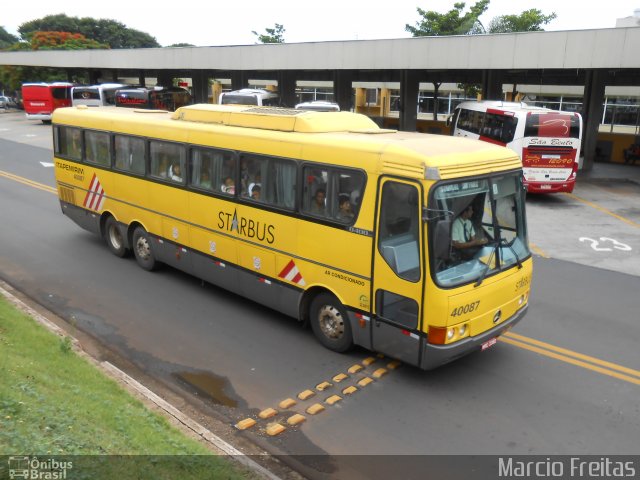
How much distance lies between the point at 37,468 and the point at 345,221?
14.9 ft

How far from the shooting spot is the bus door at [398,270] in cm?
665

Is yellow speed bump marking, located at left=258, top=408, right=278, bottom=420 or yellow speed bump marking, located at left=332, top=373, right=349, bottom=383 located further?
yellow speed bump marking, located at left=332, top=373, right=349, bottom=383

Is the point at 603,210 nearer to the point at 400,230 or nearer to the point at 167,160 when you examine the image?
the point at 400,230

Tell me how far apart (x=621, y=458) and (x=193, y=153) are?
7473 millimetres

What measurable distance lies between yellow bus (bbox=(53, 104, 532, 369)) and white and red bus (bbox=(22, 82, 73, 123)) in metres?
37.6

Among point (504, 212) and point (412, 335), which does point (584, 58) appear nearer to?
point (504, 212)

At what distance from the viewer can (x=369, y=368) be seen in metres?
7.68

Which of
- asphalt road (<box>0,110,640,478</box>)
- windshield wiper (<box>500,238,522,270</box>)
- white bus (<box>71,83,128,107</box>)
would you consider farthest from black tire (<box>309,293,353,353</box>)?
white bus (<box>71,83,128,107</box>)

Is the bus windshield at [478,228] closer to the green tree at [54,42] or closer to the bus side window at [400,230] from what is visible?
the bus side window at [400,230]

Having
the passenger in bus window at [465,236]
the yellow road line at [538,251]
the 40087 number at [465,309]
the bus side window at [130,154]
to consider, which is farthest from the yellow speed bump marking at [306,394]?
the yellow road line at [538,251]

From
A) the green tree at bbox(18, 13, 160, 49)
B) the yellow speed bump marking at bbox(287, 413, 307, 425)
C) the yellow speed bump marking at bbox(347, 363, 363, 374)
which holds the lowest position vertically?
the yellow speed bump marking at bbox(287, 413, 307, 425)

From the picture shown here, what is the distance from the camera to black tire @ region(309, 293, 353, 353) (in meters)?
7.81

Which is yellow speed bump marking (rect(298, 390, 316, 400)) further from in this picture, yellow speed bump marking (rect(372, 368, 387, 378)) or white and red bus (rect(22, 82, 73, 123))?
white and red bus (rect(22, 82, 73, 123))

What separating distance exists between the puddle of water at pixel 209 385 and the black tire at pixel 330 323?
1.56 m
